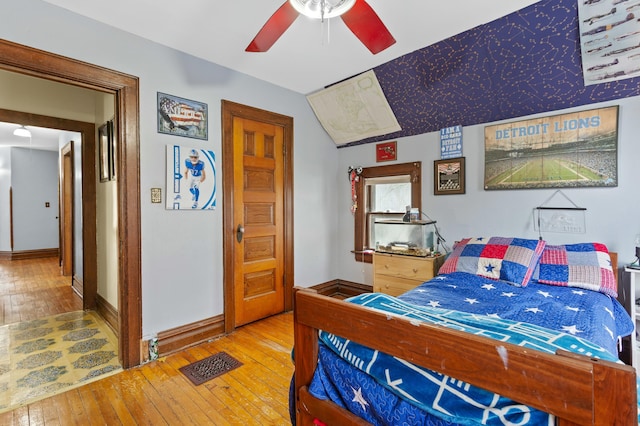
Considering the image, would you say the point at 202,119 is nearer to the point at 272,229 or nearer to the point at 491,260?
the point at 272,229

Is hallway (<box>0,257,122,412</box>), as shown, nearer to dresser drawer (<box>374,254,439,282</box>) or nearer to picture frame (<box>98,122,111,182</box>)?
picture frame (<box>98,122,111,182</box>)

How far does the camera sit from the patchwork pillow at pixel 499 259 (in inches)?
91.3

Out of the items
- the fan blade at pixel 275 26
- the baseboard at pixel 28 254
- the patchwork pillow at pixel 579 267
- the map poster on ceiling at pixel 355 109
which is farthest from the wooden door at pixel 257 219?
the baseboard at pixel 28 254

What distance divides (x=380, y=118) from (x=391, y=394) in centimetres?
300

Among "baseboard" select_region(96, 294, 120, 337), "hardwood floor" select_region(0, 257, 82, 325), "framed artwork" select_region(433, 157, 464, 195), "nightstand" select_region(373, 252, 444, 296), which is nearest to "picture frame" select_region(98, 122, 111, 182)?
"baseboard" select_region(96, 294, 120, 337)

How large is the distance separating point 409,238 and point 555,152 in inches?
58.1

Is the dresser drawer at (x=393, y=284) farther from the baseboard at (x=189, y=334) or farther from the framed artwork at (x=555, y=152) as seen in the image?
the baseboard at (x=189, y=334)

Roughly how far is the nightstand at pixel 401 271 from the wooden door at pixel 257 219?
1073mm

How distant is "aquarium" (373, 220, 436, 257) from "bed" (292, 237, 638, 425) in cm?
124

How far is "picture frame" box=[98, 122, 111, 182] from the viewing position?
310 cm

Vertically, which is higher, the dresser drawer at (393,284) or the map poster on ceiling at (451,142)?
the map poster on ceiling at (451,142)

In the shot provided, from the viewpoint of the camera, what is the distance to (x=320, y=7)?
1.61m

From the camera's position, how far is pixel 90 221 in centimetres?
350

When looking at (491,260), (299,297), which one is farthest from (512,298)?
(299,297)
